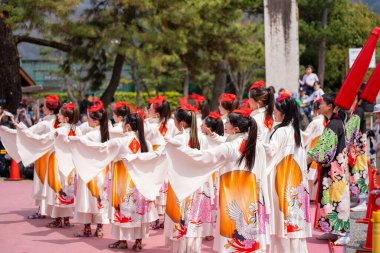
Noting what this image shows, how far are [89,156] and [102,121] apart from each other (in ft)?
2.25

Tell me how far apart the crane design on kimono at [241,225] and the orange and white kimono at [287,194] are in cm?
74

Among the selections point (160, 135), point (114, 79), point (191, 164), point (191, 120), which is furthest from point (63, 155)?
point (114, 79)

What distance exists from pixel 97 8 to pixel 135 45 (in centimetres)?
155

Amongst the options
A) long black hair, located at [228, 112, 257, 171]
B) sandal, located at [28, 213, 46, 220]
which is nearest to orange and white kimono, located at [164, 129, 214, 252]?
long black hair, located at [228, 112, 257, 171]

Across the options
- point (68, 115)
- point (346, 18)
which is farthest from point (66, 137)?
point (346, 18)

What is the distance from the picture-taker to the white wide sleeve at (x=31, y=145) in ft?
31.5

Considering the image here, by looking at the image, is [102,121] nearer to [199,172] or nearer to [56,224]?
[56,224]

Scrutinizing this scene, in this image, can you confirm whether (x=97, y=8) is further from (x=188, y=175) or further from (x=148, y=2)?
(x=188, y=175)

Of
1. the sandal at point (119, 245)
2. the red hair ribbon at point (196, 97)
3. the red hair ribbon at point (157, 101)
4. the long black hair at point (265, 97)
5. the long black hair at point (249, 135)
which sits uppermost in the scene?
the red hair ribbon at point (196, 97)

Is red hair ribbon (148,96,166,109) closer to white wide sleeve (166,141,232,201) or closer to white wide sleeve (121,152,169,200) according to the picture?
white wide sleeve (121,152,169,200)

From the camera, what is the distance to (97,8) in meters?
17.8

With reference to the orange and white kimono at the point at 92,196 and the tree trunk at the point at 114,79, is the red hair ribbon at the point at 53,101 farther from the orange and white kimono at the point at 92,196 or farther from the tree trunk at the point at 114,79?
the tree trunk at the point at 114,79

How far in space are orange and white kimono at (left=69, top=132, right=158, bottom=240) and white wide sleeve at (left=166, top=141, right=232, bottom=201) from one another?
52.5 inches

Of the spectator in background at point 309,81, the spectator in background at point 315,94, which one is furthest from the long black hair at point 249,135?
the spectator in background at point 309,81
